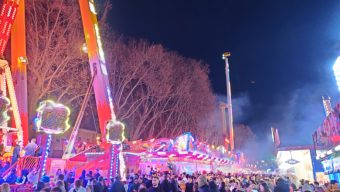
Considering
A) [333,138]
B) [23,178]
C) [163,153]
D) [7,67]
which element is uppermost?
[7,67]

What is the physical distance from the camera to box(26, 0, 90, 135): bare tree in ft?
55.4

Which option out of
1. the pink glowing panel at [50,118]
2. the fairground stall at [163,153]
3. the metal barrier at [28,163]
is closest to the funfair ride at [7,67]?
the metal barrier at [28,163]

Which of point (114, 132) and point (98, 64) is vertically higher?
point (98, 64)

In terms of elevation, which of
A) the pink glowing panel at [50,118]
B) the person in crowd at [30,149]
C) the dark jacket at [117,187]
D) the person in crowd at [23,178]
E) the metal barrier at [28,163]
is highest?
the pink glowing panel at [50,118]

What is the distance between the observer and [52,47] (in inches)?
690

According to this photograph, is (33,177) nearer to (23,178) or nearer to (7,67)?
(23,178)

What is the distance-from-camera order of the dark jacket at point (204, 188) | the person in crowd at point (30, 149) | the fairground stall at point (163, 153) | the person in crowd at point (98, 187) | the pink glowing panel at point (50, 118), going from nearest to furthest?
1. the dark jacket at point (204, 188)
2. the pink glowing panel at point (50, 118)
3. the person in crowd at point (98, 187)
4. the person in crowd at point (30, 149)
5. the fairground stall at point (163, 153)

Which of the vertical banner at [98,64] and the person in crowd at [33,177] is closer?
the person in crowd at [33,177]

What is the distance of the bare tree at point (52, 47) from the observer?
1689 centimetres

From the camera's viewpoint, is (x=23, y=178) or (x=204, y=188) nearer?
(x=204, y=188)

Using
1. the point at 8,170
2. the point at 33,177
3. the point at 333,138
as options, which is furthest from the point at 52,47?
the point at 333,138

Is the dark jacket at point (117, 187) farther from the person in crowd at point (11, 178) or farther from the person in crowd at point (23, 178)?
the person in crowd at point (11, 178)

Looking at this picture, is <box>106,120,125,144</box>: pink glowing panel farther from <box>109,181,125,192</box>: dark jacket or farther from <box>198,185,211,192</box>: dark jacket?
<box>198,185,211,192</box>: dark jacket

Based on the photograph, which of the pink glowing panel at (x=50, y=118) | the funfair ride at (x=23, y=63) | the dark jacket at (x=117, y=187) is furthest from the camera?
the funfair ride at (x=23, y=63)
